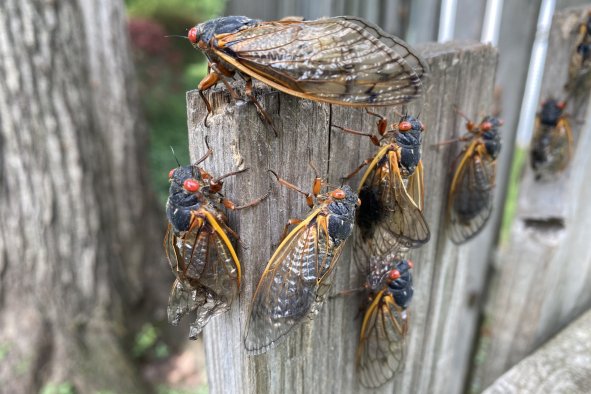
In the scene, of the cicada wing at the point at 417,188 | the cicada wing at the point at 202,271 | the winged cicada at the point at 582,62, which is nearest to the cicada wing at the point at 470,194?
the cicada wing at the point at 417,188

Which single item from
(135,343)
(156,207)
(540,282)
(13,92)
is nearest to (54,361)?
(135,343)

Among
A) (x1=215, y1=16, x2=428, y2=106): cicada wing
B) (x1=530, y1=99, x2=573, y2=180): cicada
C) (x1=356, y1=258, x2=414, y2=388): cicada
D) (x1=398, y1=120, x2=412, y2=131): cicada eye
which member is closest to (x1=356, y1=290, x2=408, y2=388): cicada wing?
(x1=356, y1=258, x2=414, y2=388): cicada

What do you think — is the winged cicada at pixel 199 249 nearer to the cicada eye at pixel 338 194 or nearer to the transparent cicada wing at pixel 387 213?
the cicada eye at pixel 338 194

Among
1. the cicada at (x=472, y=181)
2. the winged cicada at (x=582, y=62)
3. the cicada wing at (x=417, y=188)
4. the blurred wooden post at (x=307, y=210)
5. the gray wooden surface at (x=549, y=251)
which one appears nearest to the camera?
the blurred wooden post at (x=307, y=210)

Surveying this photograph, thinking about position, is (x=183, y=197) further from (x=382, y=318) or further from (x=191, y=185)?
(x=382, y=318)

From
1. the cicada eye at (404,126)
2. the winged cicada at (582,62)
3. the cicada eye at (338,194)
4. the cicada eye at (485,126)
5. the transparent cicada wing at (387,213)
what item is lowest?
the transparent cicada wing at (387,213)

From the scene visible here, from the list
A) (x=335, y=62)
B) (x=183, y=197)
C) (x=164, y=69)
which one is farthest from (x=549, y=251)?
(x=164, y=69)
